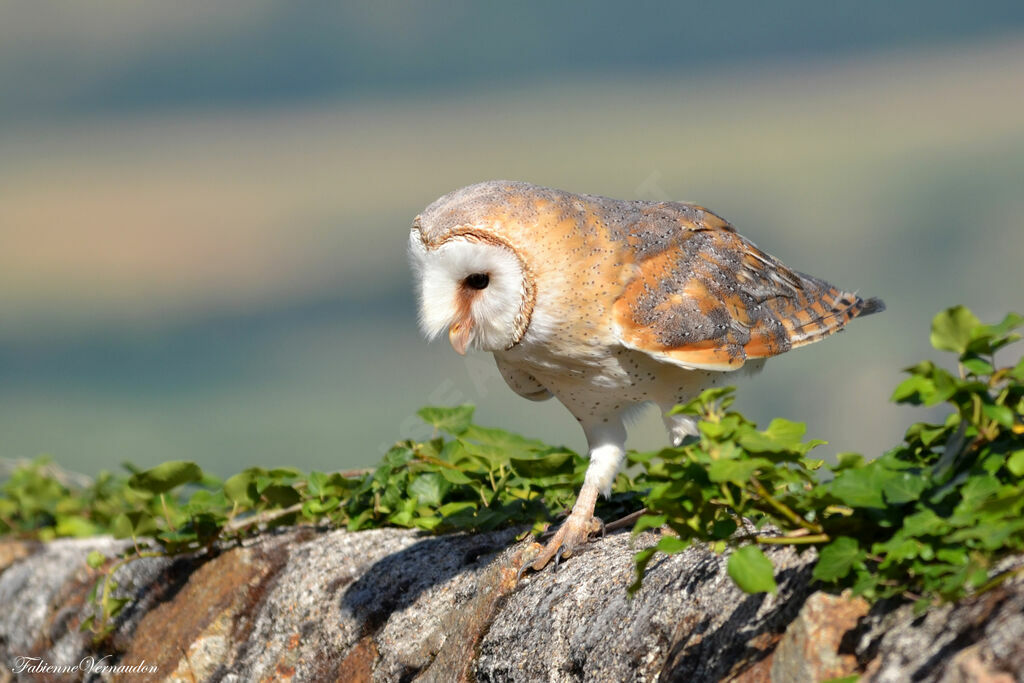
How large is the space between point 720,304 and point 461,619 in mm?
1468

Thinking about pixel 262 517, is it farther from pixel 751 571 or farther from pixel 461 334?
pixel 751 571

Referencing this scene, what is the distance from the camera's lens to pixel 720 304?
3.80m

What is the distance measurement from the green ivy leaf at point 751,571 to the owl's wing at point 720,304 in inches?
58.3

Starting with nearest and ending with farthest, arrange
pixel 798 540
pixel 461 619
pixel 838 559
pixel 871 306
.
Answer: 1. pixel 838 559
2. pixel 798 540
3. pixel 461 619
4. pixel 871 306

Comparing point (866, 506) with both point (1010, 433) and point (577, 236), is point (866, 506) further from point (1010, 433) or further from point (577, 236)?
point (577, 236)

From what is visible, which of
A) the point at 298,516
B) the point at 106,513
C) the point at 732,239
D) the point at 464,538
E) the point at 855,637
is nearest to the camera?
the point at 855,637

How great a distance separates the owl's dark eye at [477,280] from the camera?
3.50 m

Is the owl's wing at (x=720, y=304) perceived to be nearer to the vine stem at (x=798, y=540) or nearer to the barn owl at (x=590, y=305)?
the barn owl at (x=590, y=305)

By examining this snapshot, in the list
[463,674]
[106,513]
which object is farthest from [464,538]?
[106,513]

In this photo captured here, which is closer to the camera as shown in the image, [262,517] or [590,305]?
[590,305]

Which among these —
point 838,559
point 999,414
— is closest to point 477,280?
point 838,559

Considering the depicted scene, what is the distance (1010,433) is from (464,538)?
7.37ft

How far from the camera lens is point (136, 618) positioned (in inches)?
174

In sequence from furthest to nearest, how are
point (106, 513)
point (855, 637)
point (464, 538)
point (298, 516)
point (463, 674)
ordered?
point (106, 513), point (298, 516), point (464, 538), point (463, 674), point (855, 637)
